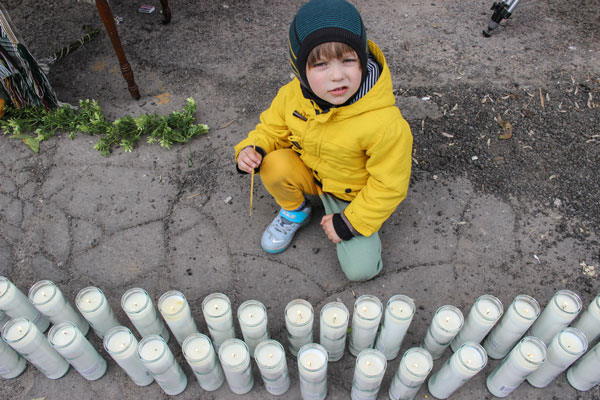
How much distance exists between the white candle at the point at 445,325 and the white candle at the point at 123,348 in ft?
3.88

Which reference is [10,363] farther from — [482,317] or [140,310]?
[482,317]

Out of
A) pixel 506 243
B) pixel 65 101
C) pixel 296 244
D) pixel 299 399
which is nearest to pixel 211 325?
pixel 299 399

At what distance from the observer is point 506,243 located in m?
2.35

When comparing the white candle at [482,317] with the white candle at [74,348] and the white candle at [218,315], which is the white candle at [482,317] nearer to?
the white candle at [218,315]

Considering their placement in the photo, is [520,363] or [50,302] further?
[50,302]

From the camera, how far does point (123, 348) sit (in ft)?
5.67

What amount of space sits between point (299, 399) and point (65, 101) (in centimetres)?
267

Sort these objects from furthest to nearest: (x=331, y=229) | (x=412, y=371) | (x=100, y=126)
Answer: (x=100, y=126)
(x=331, y=229)
(x=412, y=371)

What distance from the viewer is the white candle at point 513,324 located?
1.78 meters

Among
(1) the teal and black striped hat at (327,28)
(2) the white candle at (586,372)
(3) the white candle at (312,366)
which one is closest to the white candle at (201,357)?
(3) the white candle at (312,366)

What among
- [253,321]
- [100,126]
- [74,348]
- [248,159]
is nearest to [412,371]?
[253,321]

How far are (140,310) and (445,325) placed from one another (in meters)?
1.22

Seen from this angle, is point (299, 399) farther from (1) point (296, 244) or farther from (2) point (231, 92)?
(2) point (231, 92)

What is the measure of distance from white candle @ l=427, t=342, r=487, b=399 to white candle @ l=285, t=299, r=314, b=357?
54cm
